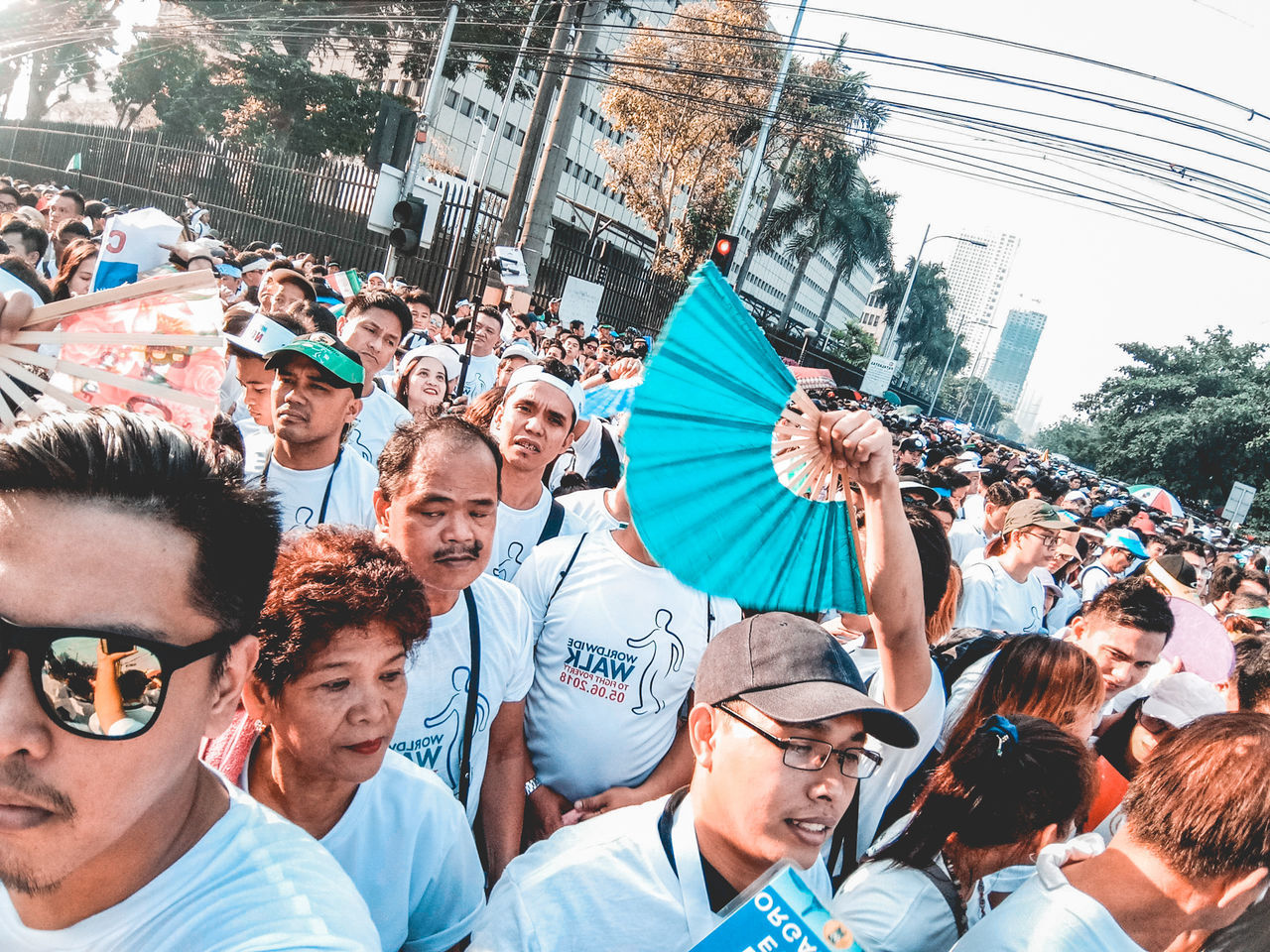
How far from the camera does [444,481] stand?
2383mm

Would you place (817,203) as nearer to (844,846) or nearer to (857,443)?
(844,846)

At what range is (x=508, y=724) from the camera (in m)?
2.44

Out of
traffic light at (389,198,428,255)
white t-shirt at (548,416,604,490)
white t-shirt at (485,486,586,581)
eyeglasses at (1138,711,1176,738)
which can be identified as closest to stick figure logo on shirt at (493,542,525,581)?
white t-shirt at (485,486,586,581)

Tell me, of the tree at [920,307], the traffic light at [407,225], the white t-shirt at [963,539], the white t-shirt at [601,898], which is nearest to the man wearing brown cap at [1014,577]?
the white t-shirt at [963,539]

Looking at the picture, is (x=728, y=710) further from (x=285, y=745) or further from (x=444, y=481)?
(x=444, y=481)

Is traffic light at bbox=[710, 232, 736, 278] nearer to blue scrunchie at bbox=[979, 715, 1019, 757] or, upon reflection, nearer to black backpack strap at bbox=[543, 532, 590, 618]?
black backpack strap at bbox=[543, 532, 590, 618]

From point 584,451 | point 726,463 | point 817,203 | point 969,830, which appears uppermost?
point 817,203

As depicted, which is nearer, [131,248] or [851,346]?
[131,248]

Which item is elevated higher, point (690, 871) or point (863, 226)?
point (863, 226)

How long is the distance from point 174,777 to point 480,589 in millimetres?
1307

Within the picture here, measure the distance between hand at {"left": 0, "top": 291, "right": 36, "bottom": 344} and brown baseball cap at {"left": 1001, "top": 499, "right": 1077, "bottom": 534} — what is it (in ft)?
15.4

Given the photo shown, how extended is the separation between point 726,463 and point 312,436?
7.04 ft

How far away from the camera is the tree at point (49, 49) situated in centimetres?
3794

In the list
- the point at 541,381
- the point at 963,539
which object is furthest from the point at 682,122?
the point at 541,381
